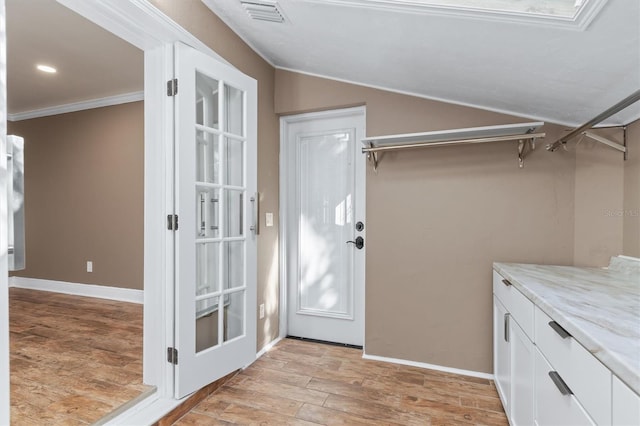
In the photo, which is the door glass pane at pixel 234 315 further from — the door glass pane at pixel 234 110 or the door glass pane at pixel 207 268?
the door glass pane at pixel 234 110

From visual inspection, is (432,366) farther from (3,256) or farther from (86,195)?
(86,195)

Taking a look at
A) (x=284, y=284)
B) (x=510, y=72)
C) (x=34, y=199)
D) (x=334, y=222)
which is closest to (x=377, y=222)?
(x=334, y=222)

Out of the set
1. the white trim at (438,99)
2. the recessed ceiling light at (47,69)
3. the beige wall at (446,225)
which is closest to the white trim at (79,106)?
the recessed ceiling light at (47,69)

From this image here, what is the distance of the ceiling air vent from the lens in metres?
1.90

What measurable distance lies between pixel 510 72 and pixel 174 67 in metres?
1.89

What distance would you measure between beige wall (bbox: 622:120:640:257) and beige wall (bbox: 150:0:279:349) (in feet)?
7.94

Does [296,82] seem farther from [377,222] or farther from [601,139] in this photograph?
[601,139]

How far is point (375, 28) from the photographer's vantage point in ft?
5.85

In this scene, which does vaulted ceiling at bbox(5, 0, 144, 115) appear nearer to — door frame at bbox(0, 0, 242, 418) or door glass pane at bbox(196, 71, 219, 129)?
door frame at bbox(0, 0, 242, 418)

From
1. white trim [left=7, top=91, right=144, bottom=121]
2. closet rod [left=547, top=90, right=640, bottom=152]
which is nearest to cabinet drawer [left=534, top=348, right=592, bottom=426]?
closet rod [left=547, top=90, right=640, bottom=152]

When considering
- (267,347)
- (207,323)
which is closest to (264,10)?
(207,323)

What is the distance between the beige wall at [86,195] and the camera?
3984mm

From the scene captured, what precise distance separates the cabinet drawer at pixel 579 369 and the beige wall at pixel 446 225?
3.86ft

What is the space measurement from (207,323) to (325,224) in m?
1.32
